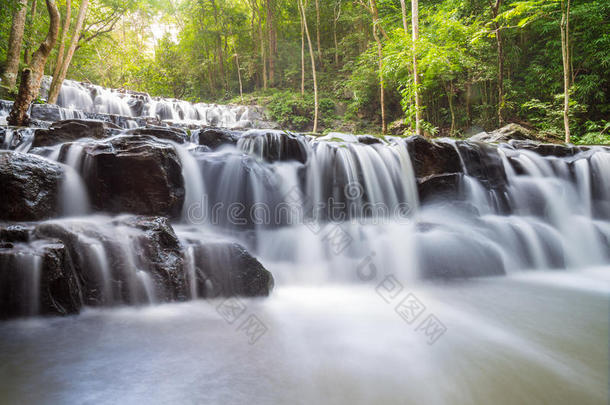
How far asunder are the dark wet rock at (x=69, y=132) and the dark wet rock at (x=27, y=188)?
1.62 metres

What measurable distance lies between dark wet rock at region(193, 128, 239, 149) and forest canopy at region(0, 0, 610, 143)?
532 centimetres

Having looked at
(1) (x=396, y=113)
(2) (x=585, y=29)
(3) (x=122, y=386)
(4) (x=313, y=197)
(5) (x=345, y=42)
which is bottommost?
(3) (x=122, y=386)

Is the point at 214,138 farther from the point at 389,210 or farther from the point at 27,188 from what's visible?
the point at 389,210

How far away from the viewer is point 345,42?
17.4 meters

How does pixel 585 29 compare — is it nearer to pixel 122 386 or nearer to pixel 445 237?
pixel 445 237

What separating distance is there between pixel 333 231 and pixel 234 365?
9.78 ft

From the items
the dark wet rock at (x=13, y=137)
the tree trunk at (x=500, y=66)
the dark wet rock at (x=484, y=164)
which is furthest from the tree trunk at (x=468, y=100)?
the dark wet rock at (x=13, y=137)

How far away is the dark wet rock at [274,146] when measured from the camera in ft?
18.2

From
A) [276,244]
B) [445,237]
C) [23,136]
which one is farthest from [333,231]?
[23,136]

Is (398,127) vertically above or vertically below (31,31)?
below

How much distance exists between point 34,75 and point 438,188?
900cm

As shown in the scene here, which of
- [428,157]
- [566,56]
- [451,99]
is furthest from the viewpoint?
[451,99]

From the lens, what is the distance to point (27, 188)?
3.13 meters

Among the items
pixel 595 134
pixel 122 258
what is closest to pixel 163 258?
pixel 122 258
